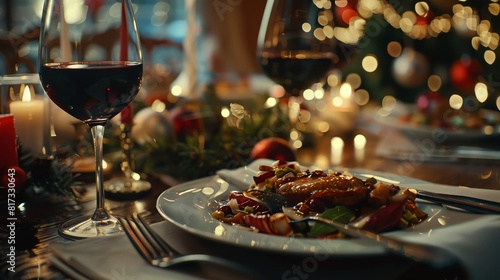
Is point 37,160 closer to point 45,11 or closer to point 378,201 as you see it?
point 45,11

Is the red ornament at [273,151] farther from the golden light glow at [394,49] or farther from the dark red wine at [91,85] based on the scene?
the golden light glow at [394,49]

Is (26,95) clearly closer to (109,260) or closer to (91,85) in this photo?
(91,85)

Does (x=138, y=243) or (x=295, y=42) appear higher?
(x=295, y=42)

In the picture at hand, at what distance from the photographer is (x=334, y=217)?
2.32 ft

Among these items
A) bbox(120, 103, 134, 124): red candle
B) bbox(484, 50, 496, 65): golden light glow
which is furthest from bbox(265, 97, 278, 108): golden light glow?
bbox(484, 50, 496, 65): golden light glow

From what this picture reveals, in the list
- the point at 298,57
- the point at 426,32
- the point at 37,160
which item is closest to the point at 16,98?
the point at 37,160

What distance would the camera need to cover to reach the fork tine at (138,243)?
0.65 meters

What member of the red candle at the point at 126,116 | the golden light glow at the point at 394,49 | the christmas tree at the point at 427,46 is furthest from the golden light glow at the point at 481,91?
the red candle at the point at 126,116

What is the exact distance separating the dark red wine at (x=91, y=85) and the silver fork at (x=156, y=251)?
0.19 m

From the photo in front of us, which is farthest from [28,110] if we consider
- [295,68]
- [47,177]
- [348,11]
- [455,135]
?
[348,11]

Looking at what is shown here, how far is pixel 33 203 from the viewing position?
3.28ft

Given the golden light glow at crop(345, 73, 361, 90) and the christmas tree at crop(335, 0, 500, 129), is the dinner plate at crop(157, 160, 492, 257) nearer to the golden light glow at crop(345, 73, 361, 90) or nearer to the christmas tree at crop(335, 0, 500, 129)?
the christmas tree at crop(335, 0, 500, 129)

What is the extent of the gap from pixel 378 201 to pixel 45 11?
54 cm

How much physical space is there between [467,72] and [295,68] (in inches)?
49.7
